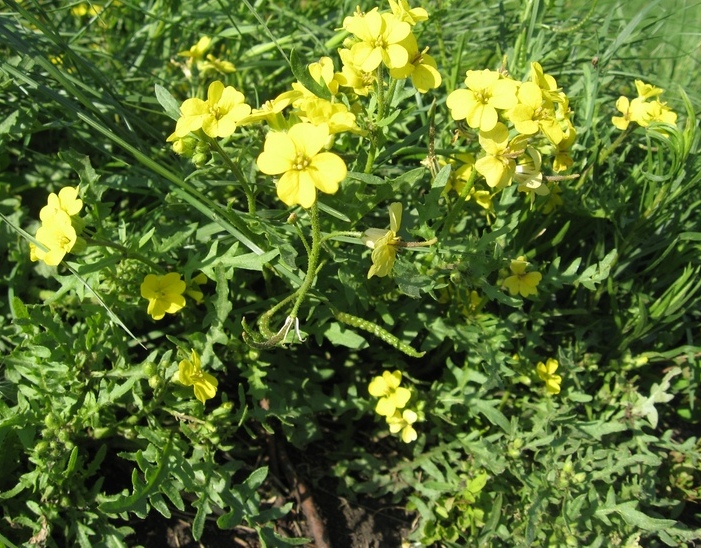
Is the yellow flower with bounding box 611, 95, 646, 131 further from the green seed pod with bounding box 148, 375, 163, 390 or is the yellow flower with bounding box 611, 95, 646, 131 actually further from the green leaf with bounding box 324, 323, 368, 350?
the green seed pod with bounding box 148, 375, 163, 390

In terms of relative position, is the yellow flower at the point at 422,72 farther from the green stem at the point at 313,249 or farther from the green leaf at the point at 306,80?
the green stem at the point at 313,249

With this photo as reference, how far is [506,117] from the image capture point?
5.34ft

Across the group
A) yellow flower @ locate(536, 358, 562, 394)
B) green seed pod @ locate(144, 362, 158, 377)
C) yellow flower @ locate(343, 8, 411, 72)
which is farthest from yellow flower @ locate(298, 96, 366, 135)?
yellow flower @ locate(536, 358, 562, 394)

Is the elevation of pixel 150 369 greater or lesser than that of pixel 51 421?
greater

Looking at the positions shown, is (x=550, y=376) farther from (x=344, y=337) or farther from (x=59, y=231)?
(x=59, y=231)

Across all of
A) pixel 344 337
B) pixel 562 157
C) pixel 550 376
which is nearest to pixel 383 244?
pixel 344 337

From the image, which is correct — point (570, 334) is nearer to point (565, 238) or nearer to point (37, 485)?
point (565, 238)

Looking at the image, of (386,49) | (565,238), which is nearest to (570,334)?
(565,238)

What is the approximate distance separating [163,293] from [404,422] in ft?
2.89

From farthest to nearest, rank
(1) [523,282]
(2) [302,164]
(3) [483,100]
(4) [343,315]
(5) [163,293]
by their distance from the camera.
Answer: (1) [523,282] → (5) [163,293] → (4) [343,315] → (3) [483,100] → (2) [302,164]

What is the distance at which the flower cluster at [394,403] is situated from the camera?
2.11m

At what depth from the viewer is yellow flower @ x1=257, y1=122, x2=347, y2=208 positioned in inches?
55.0

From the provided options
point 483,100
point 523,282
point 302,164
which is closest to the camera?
point 302,164

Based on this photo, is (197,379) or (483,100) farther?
(197,379)
